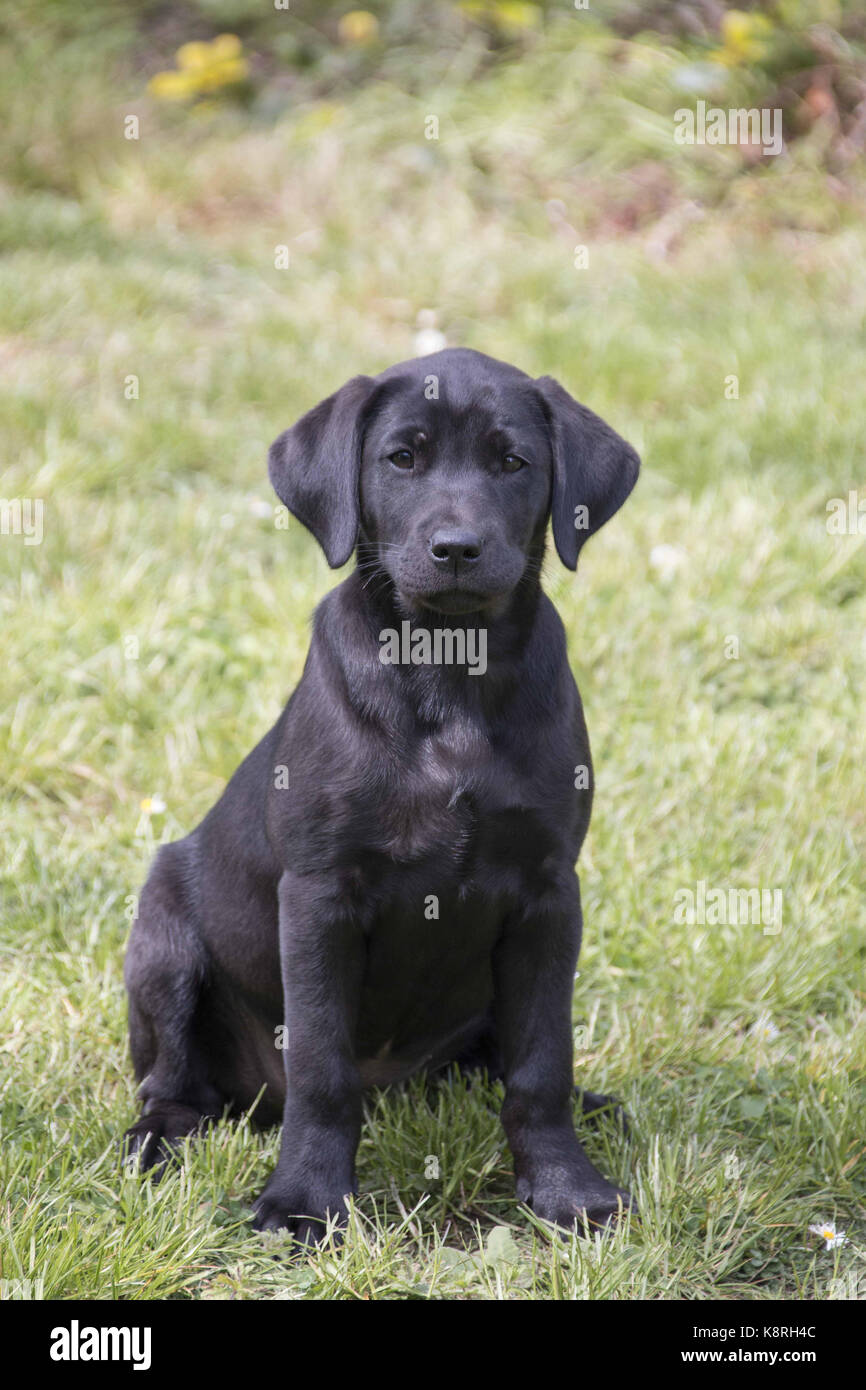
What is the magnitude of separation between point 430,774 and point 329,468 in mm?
638

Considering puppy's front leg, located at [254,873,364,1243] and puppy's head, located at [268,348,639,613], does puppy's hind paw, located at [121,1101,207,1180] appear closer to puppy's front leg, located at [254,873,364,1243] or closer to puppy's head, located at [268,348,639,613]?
puppy's front leg, located at [254,873,364,1243]

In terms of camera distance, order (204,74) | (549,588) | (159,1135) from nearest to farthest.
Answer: (159,1135), (549,588), (204,74)

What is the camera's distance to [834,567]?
5305 millimetres

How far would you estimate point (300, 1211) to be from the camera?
286 cm

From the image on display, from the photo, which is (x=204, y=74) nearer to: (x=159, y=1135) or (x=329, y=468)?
(x=329, y=468)

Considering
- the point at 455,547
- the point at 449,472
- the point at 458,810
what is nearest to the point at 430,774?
the point at 458,810

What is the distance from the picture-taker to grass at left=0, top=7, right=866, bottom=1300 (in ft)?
9.70

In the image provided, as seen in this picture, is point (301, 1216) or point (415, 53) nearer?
point (301, 1216)

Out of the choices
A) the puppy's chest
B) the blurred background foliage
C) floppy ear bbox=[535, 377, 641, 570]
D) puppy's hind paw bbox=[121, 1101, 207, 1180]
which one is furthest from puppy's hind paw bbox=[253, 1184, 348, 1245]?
the blurred background foliage

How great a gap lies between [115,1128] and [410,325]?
4.82 meters

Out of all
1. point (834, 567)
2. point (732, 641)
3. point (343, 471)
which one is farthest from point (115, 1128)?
point (834, 567)

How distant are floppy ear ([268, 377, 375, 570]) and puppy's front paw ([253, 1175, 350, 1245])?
3.88 ft
